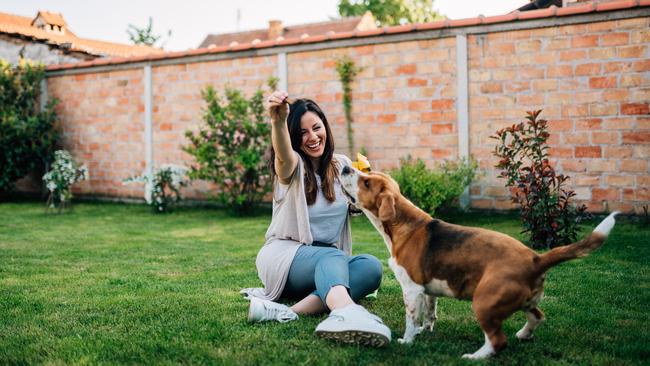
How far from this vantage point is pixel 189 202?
11.5 meters

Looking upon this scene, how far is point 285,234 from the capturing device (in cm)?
404

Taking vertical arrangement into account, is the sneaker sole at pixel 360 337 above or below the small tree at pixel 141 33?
below

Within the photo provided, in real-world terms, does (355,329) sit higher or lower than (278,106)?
lower

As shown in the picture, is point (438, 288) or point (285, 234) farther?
point (285, 234)

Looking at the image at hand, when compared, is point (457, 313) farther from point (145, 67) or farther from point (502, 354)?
point (145, 67)

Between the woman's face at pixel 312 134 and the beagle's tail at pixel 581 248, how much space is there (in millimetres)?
1731

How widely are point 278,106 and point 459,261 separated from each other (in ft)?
4.43

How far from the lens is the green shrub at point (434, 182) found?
8008 mm

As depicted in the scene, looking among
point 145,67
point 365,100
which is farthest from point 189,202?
point 365,100

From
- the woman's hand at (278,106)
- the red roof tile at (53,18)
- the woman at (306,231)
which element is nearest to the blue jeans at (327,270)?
the woman at (306,231)

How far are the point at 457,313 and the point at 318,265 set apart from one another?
0.97m

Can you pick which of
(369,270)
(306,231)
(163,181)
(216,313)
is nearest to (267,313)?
(216,313)

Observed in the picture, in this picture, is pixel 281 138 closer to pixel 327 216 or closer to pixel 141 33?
pixel 327 216

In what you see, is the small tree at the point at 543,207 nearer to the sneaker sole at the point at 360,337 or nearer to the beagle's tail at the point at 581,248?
the beagle's tail at the point at 581,248
